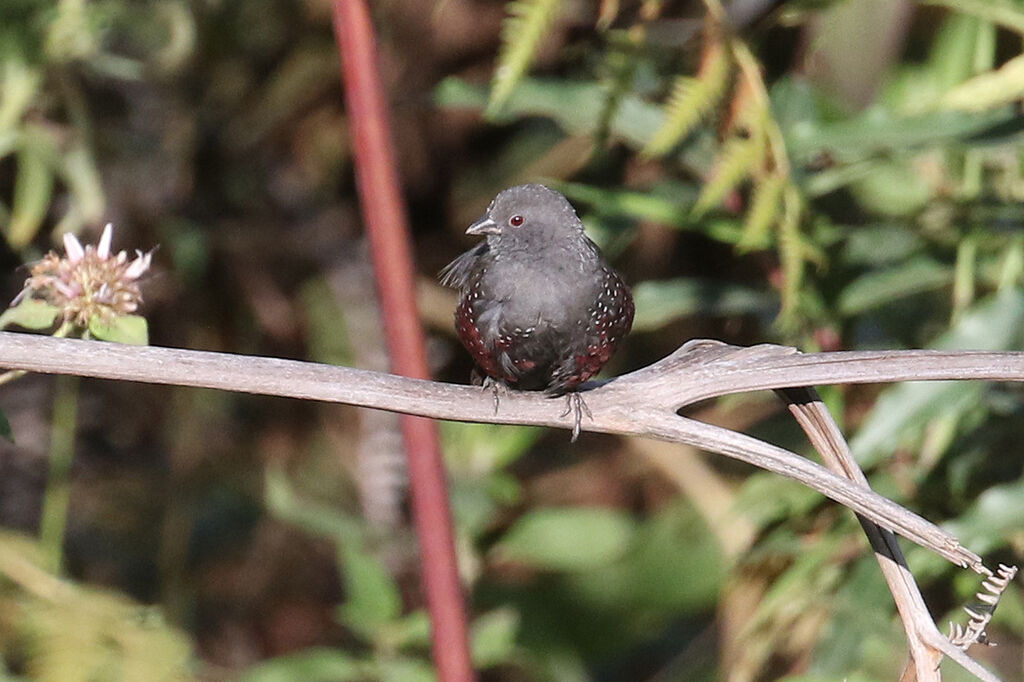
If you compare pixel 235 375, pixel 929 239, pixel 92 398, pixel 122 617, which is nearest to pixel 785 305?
pixel 929 239

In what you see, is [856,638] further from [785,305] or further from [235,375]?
[235,375]

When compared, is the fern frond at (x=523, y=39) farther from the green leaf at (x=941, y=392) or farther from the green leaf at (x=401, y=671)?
the green leaf at (x=401, y=671)

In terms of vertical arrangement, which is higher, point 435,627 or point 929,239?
point 929,239

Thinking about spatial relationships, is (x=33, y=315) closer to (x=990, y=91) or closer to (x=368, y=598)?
(x=368, y=598)

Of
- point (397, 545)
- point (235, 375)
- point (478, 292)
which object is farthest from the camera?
point (397, 545)

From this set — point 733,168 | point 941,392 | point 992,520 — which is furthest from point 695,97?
point 992,520

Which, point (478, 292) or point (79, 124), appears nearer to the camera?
point (478, 292)

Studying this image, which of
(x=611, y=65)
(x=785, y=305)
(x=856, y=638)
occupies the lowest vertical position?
(x=856, y=638)
